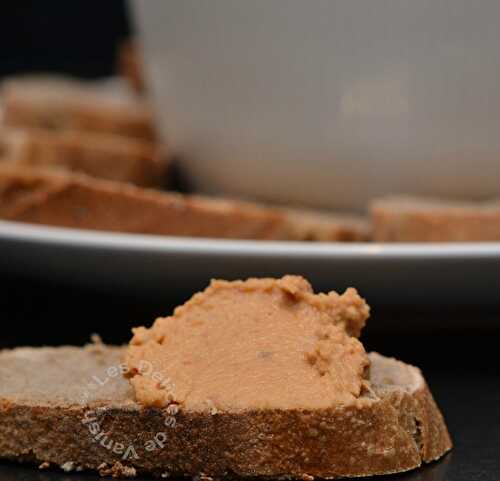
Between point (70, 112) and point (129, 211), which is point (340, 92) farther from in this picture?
point (70, 112)

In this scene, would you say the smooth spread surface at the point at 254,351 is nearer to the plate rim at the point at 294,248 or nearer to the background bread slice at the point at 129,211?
the plate rim at the point at 294,248

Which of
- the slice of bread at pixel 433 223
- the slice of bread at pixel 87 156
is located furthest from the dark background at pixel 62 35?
the slice of bread at pixel 433 223

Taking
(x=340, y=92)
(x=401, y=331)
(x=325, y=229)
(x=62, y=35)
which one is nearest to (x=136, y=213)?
(x=325, y=229)

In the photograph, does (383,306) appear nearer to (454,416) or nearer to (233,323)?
(454,416)

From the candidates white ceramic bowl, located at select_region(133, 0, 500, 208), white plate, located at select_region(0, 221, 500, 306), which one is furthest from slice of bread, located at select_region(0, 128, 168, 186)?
white plate, located at select_region(0, 221, 500, 306)

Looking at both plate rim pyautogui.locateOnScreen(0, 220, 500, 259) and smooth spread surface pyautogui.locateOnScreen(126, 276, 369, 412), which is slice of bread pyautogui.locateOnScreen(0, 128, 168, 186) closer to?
plate rim pyautogui.locateOnScreen(0, 220, 500, 259)

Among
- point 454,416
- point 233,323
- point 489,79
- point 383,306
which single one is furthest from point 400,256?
point 489,79
